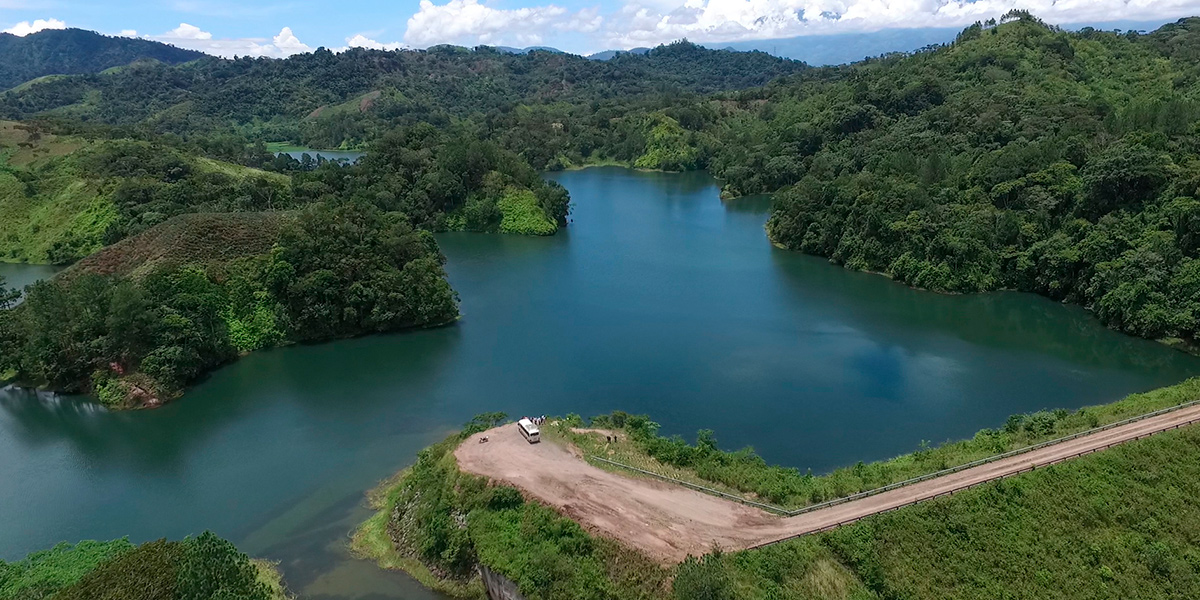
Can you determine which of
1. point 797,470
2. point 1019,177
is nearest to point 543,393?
point 797,470

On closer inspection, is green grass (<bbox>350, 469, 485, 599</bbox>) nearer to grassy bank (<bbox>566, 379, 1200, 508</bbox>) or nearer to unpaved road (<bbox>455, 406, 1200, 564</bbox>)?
unpaved road (<bbox>455, 406, 1200, 564</bbox>)

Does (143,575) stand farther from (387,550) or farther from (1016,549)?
(1016,549)

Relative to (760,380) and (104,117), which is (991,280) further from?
(104,117)

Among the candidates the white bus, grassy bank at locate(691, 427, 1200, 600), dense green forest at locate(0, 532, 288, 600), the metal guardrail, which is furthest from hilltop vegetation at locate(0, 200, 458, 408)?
grassy bank at locate(691, 427, 1200, 600)

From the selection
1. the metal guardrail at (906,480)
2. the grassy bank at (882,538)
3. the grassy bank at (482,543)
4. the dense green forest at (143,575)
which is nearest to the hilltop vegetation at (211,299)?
the dense green forest at (143,575)

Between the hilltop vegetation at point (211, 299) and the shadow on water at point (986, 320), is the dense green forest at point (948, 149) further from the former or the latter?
the hilltop vegetation at point (211, 299)

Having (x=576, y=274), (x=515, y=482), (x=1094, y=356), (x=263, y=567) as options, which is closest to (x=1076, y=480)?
(x=515, y=482)
